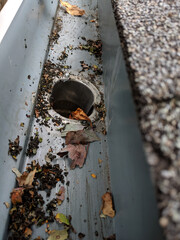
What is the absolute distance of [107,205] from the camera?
1.10 meters

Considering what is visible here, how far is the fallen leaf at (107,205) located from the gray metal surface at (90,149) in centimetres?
3

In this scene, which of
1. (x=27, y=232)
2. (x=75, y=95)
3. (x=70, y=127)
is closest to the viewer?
(x=27, y=232)

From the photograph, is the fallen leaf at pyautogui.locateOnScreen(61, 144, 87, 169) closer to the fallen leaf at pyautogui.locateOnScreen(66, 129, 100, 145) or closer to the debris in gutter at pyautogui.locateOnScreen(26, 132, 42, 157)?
the fallen leaf at pyautogui.locateOnScreen(66, 129, 100, 145)

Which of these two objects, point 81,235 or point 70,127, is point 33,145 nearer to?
point 70,127

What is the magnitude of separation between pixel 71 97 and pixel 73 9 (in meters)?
0.98

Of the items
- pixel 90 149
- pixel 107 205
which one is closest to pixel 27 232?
pixel 107 205

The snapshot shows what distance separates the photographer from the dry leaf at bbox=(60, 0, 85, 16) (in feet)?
6.82

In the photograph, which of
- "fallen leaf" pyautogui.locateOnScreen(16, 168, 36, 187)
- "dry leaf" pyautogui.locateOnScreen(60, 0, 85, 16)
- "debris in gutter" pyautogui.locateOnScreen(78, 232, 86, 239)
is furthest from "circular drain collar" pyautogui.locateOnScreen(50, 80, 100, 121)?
"dry leaf" pyautogui.locateOnScreen(60, 0, 85, 16)

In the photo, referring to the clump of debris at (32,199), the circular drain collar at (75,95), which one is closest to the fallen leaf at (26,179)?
the clump of debris at (32,199)

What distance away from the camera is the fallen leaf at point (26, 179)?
3.65 feet

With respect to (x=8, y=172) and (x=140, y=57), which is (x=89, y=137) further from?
(x=140, y=57)

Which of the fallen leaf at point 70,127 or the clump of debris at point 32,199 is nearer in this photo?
the clump of debris at point 32,199

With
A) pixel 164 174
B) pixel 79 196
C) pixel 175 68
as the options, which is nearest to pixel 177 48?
pixel 175 68

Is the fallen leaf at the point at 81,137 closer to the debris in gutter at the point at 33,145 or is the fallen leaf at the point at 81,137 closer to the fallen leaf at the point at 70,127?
the fallen leaf at the point at 70,127
